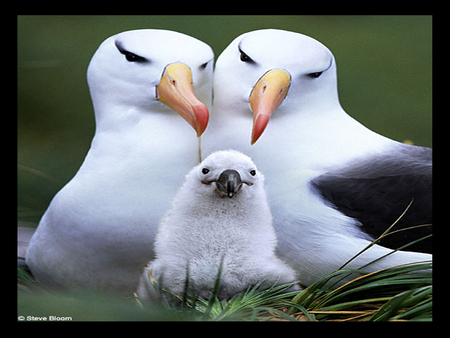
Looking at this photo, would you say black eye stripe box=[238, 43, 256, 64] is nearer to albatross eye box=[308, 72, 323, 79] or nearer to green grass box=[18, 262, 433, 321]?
albatross eye box=[308, 72, 323, 79]

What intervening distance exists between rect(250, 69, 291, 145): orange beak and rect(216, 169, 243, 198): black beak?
0.22m

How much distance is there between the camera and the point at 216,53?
259cm

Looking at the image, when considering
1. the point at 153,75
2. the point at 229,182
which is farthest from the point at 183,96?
the point at 229,182

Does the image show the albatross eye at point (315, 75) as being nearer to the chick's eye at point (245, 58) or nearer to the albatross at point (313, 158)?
the albatross at point (313, 158)

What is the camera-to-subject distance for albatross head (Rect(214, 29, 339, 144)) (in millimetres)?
2230

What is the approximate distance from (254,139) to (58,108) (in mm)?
839

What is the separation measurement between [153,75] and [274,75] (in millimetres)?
356

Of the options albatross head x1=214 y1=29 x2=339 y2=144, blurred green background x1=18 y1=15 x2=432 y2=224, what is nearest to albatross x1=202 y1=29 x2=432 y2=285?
albatross head x1=214 y1=29 x2=339 y2=144

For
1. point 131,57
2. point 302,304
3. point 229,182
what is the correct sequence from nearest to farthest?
point 229,182 → point 302,304 → point 131,57

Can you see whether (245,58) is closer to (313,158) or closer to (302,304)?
(313,158)

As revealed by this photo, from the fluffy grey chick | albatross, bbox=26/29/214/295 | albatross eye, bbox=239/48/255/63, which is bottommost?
the fluffy grey chick

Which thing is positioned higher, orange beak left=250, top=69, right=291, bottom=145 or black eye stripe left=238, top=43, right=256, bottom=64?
black eye stripe left=238, top=43, right=256, bottom=64

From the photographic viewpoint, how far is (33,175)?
2.55 metres

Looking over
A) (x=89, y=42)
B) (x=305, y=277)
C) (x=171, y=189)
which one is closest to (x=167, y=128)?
(x=171, y=189)
